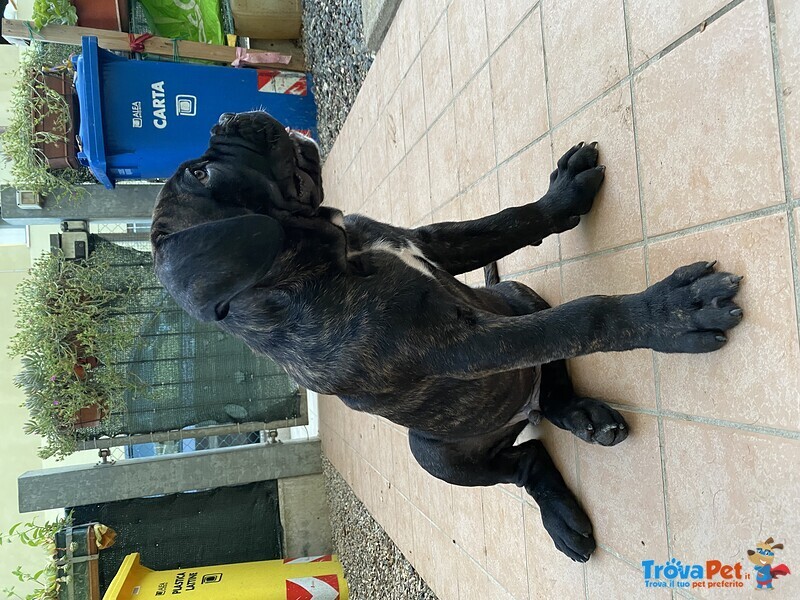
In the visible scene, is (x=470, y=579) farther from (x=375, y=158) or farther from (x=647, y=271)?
(x=375, y=158)

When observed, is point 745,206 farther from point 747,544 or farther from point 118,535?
point 118,535

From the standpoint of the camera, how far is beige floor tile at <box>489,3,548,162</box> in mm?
2541

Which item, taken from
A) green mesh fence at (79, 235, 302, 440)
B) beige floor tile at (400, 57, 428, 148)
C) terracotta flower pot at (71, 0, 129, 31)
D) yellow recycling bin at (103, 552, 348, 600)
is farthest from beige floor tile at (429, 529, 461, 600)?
terracotta flower pot at (71, 0, 129, 31)

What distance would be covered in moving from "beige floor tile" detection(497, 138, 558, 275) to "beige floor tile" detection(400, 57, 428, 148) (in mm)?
1312

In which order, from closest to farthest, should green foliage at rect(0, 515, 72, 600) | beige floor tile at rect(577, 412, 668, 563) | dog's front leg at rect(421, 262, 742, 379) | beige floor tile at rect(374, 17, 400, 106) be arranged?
dog's front leg at rect(421, 262, 742, 379)
beige floor tile at rect(577, 412, 668, 563)
beige floor tile at rect(374, 17, 400, 106)
green foliage at rect(0, 515, 72, 600)

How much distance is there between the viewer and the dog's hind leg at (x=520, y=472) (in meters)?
2.34

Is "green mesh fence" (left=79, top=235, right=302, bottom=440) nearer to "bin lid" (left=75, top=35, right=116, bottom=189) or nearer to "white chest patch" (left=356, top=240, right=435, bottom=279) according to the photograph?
"bin lid" (left=75, top=35, right=116, bottom=189)

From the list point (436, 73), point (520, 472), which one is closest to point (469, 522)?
point (520, 472)

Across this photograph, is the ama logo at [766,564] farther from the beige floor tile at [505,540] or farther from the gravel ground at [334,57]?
the gravel ground at [334,57]

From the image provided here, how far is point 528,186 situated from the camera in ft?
8.82

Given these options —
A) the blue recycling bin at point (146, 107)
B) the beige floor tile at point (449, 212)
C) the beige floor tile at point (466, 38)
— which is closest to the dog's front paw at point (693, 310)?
the beige floor tile at point (466, 38)

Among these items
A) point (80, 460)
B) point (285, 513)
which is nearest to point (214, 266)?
point (285, 513)

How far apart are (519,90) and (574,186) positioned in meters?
0.73

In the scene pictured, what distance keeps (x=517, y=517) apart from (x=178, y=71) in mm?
5231
